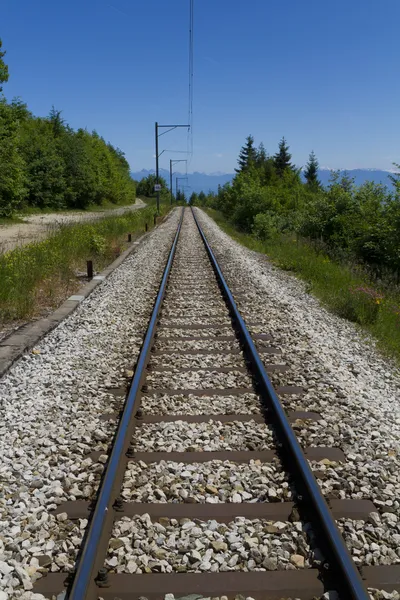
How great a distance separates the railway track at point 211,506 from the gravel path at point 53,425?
0.58ft

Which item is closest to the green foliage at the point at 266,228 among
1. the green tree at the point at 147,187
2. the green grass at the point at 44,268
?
the green grass at the point at 44,268

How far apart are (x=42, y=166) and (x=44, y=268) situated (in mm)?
35853

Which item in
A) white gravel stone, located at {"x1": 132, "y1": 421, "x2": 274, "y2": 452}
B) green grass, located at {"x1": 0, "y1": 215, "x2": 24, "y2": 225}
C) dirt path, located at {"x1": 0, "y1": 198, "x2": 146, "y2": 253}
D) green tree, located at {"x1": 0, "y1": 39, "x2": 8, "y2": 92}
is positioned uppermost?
green tree, located at {"x1": 0, "y1": 39, "x2": 8, "y2": 92}

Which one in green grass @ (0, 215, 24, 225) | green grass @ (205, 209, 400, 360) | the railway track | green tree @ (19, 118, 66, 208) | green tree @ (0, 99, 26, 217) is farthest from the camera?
green tree @ (19, 118, 66, 208)

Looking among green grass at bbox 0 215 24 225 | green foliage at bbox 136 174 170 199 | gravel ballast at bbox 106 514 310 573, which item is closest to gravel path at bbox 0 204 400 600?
gravel ballast at bbox 106 514 310 573

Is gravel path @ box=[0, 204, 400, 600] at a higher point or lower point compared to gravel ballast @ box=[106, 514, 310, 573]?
higher

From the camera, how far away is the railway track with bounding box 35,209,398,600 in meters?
2.54

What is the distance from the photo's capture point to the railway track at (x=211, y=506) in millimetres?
2541

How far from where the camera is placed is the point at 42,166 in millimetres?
42531

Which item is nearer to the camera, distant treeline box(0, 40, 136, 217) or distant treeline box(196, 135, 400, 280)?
distant treeline box(196, 135, 400, 280)

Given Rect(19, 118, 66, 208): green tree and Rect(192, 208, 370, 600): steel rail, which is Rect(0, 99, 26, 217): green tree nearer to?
Rect(19, 118, 66, 208): green tree

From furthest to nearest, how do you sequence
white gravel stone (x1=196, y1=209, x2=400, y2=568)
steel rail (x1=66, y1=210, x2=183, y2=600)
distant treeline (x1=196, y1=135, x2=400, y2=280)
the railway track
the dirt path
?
the dirt path
distant treeline (x1=196, y1=135, x2=400, y2=280)
white gravel stone (x1=196, y1=209, x2=400, y2=568)
the railway track
steel rail (x1=66, y1=210, x2=183, y2=600)

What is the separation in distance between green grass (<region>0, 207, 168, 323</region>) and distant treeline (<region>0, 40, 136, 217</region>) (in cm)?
1483

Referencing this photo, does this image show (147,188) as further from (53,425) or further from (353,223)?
(53,425)
